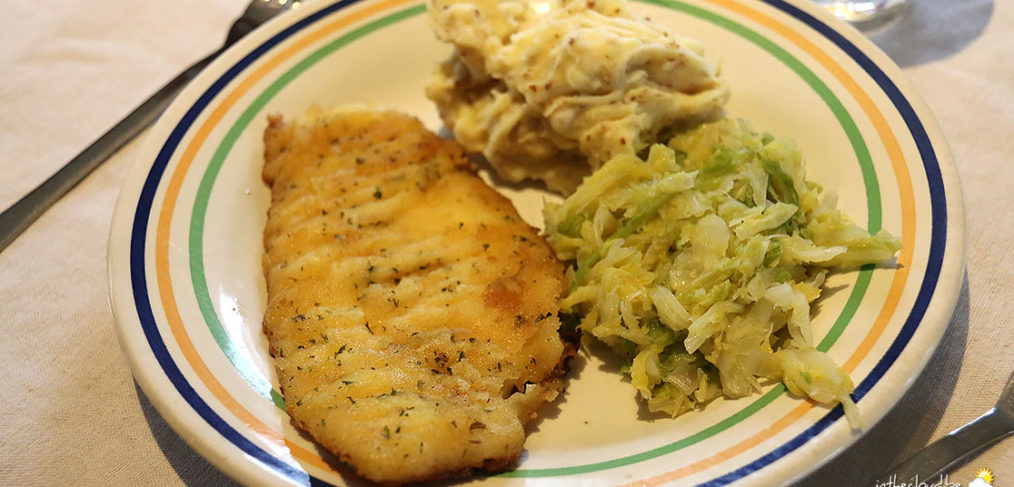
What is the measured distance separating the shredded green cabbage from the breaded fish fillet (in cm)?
23

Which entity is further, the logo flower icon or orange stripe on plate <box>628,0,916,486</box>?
the logo flower icon

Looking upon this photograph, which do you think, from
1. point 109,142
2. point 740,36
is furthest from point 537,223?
point 109,142

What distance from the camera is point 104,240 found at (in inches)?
135

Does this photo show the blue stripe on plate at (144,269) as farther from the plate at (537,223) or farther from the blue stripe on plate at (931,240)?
the blue stripe on plate at (931,240)

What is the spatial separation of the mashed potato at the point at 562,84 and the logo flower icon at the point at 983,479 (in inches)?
63.2

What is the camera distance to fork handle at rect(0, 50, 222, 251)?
136 inches

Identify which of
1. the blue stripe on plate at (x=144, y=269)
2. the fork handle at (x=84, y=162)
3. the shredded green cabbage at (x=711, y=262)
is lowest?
the fork handle at (x=84, y=162)

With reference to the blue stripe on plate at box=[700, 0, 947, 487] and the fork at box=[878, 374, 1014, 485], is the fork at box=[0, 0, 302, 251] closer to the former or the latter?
the blue stripe on plate at box=[700, 0, 947, 487]

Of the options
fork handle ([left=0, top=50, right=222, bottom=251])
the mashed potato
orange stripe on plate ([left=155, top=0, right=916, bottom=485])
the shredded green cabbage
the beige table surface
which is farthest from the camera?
fork handle ([left=0, top=50, right=222, bottom=251])

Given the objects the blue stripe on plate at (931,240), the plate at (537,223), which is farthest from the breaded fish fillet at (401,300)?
the blue stripe on plate at (931,240)

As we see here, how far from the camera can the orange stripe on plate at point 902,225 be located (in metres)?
2.13

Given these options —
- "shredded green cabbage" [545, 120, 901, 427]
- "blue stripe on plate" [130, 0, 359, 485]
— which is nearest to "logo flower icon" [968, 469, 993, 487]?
"shredded green cabbage" [545, 120, 901, 427]

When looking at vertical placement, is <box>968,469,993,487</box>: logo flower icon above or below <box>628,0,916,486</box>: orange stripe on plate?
below

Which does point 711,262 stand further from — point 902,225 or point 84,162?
point 84,162
